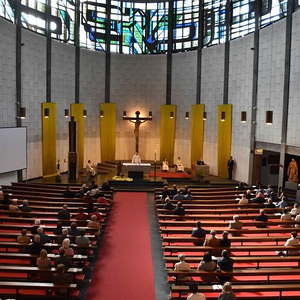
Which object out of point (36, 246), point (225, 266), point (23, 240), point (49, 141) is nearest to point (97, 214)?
point (23, 240)

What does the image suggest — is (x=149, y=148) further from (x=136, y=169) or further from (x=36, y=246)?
(x=36, y=246)

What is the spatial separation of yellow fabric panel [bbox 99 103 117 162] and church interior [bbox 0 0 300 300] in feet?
0.33

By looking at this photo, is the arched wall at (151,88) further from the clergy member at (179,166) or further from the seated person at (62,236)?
the seated person at (62,236)

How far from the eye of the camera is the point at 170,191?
1770cm

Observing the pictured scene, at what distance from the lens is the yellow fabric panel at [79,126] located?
87.6 feet

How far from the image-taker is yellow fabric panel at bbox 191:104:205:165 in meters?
27.0

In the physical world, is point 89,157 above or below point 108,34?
below

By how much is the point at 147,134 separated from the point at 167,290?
67.2 feet

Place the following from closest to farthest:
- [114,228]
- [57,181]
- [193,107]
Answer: [114,228] → [57,181] → [193,107]

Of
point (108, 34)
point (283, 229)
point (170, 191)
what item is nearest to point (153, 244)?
point (283, 229)

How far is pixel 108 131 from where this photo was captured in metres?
28.3

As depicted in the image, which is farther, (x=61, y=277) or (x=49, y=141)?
(x=49, y=141)

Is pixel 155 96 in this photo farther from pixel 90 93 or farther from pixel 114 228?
pixel 114 228

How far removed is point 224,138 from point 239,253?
1500 centimetres
